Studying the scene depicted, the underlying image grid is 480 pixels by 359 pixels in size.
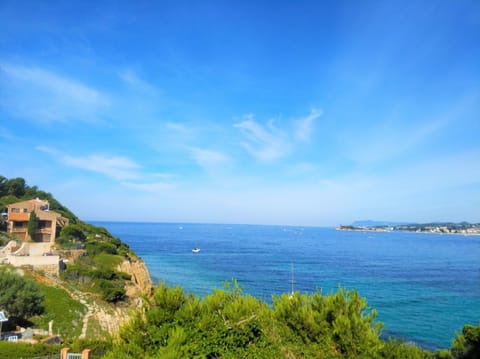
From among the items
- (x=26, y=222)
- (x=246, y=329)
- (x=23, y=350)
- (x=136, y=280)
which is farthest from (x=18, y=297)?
(x=26, y=222)

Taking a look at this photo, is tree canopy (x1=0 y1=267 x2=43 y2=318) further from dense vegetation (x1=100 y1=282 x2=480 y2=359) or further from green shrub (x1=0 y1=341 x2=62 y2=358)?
dense vegetation (x1=100 y1=282 x2=480 y2=359)

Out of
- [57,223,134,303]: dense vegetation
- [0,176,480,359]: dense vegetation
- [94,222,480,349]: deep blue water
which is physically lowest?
[94,222,480,349]: deep blue water

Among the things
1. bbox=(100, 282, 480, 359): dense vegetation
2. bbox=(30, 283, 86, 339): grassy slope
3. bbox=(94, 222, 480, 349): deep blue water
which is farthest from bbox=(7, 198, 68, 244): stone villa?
bbox=(100, 282, 480, 359): dense vegetation

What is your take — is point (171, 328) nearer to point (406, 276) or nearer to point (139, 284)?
point (139, 284)

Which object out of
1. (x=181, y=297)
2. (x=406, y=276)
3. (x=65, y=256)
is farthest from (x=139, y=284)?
(x=406, y=276)

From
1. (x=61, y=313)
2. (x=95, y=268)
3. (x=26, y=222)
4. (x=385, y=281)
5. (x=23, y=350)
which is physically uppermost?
(x=26, y=222)

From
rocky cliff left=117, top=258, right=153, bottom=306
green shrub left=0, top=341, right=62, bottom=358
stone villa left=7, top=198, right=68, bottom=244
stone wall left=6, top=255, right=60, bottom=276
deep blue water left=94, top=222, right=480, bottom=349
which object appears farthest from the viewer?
stone villa left=7, top=198, right=68, bottom=244

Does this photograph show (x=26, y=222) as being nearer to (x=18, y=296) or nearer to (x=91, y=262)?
(x=91, y=262)

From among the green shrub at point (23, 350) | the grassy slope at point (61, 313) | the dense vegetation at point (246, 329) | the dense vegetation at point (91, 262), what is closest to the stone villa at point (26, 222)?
the dense vegetation at point (91, 262)

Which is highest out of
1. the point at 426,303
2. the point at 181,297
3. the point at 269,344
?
the point at 181,297

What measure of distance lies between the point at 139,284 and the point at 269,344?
97.7 feet

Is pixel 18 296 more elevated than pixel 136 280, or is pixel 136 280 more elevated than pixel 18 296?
pixel 18 296

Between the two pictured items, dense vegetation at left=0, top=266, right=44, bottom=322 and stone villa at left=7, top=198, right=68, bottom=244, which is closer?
dense vegetation at left=0, top=266, right=44, bottom=322

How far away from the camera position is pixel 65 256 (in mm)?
33031
